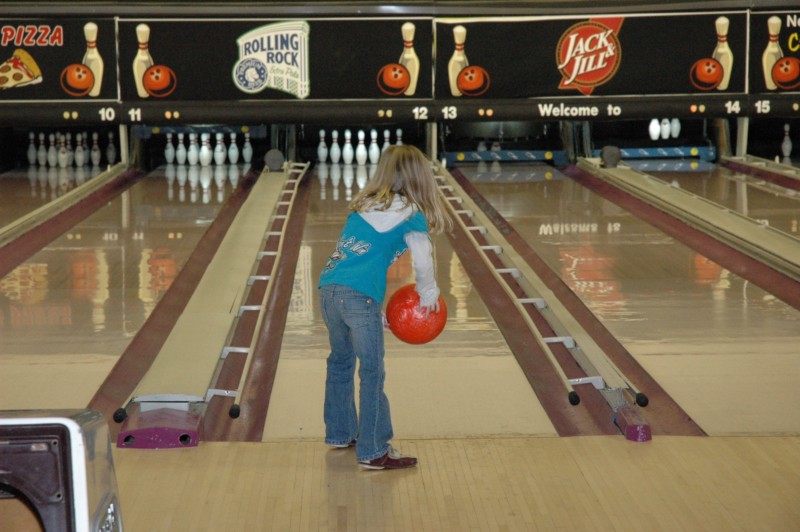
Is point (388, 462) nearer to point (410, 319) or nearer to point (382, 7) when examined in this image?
point (410, 319)

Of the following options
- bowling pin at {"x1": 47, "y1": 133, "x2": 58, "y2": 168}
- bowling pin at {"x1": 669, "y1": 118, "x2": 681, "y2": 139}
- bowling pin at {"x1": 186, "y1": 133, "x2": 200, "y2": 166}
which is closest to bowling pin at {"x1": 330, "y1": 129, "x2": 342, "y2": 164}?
bowling pin at {"x1": 186, "y1": 133, "x2": 200, "y2": 166}

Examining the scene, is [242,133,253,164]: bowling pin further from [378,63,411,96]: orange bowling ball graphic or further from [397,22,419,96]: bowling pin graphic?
[397,22,419,96]: bowling pin graphic

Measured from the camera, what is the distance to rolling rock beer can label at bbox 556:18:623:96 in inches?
368

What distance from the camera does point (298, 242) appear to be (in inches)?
249

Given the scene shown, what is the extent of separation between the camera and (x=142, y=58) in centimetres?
909

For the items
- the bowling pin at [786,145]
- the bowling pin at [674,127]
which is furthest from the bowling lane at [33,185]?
the bowling pin at [786,145]

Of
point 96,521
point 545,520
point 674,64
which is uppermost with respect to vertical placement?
point 674,64

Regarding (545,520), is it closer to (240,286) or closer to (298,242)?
(240,286)

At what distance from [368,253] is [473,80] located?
655 centimetres

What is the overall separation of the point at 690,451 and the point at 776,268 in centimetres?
265

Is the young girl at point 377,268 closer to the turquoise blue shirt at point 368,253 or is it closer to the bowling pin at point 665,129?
the turquoise blue shirt at point 368,253

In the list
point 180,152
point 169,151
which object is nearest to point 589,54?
point 180,152

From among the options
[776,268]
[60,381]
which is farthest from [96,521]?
[776,268]

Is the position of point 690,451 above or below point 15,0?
below
